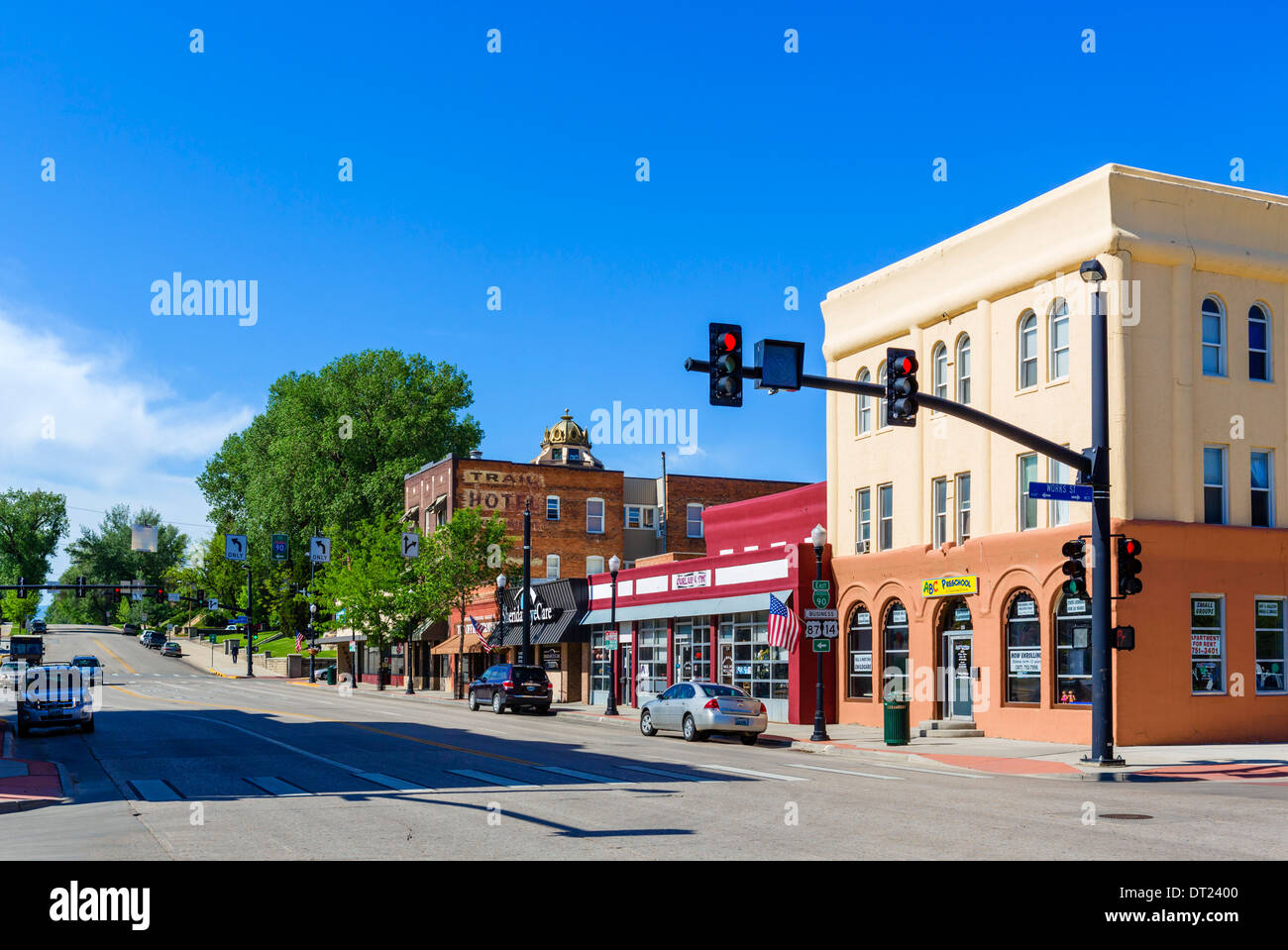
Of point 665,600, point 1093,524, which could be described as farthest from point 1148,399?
point 665,600

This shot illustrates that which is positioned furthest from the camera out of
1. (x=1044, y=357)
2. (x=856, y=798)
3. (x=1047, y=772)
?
(x=1044, y=357)

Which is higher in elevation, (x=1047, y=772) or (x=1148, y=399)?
(x=1148, y=399)

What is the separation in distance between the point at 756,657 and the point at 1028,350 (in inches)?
515

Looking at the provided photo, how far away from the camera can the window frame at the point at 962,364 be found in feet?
108

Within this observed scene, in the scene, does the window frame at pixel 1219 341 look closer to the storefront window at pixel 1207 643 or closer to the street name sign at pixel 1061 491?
the storefront window at pixel 1207 643

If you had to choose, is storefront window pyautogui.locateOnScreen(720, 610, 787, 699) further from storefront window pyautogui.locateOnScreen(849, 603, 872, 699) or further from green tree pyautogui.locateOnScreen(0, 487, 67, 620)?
green tree pyautogui.locateOnScreen(0, 487, 67, 620)

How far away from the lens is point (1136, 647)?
27172 millimetres

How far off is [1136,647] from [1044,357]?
7.06 m

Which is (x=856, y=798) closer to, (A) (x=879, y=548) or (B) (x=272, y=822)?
(B) (x=272, y=822)

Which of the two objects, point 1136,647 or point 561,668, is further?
point 561,668

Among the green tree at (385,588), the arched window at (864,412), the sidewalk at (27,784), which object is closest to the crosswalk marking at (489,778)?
the sidewalk at (27,784)

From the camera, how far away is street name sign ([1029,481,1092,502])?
21.9m

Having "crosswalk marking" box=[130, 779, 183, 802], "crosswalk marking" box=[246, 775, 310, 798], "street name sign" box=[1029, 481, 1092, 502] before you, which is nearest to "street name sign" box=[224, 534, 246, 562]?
"crosswalk marking" box=[130, 779, 183, 802]
